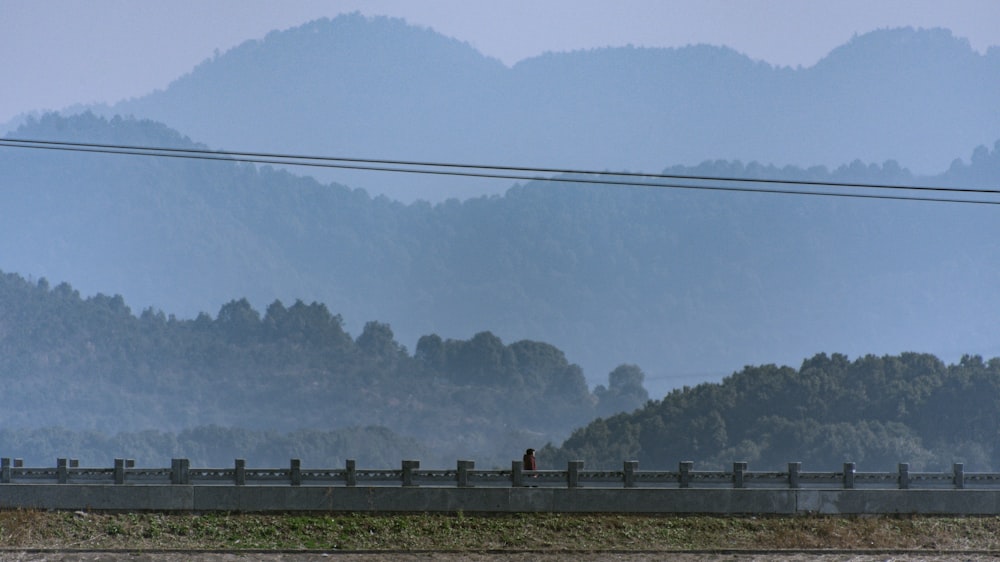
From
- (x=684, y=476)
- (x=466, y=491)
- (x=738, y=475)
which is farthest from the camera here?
(x=738, y=475)

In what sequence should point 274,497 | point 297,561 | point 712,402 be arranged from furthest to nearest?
point 712,402
point 274,497
point 297,561

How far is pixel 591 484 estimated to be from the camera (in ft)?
121

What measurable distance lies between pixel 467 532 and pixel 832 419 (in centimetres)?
11563

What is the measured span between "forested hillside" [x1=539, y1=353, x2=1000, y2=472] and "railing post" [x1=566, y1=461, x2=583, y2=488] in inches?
4209

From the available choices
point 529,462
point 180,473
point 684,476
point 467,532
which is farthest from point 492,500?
point 180,473

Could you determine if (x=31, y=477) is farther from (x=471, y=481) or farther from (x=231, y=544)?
(x=471, y=481)

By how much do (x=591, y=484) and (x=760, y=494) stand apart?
16.0 ft

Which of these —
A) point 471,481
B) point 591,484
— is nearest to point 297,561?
point 471,481

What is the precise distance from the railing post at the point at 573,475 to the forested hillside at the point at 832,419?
106898 millimetres

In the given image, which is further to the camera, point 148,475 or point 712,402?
point 712,402

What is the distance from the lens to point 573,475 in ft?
120

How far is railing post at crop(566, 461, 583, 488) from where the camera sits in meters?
36.3

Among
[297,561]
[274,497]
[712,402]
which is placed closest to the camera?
[297,561]

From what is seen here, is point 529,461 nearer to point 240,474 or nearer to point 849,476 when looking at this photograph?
point 240,474
